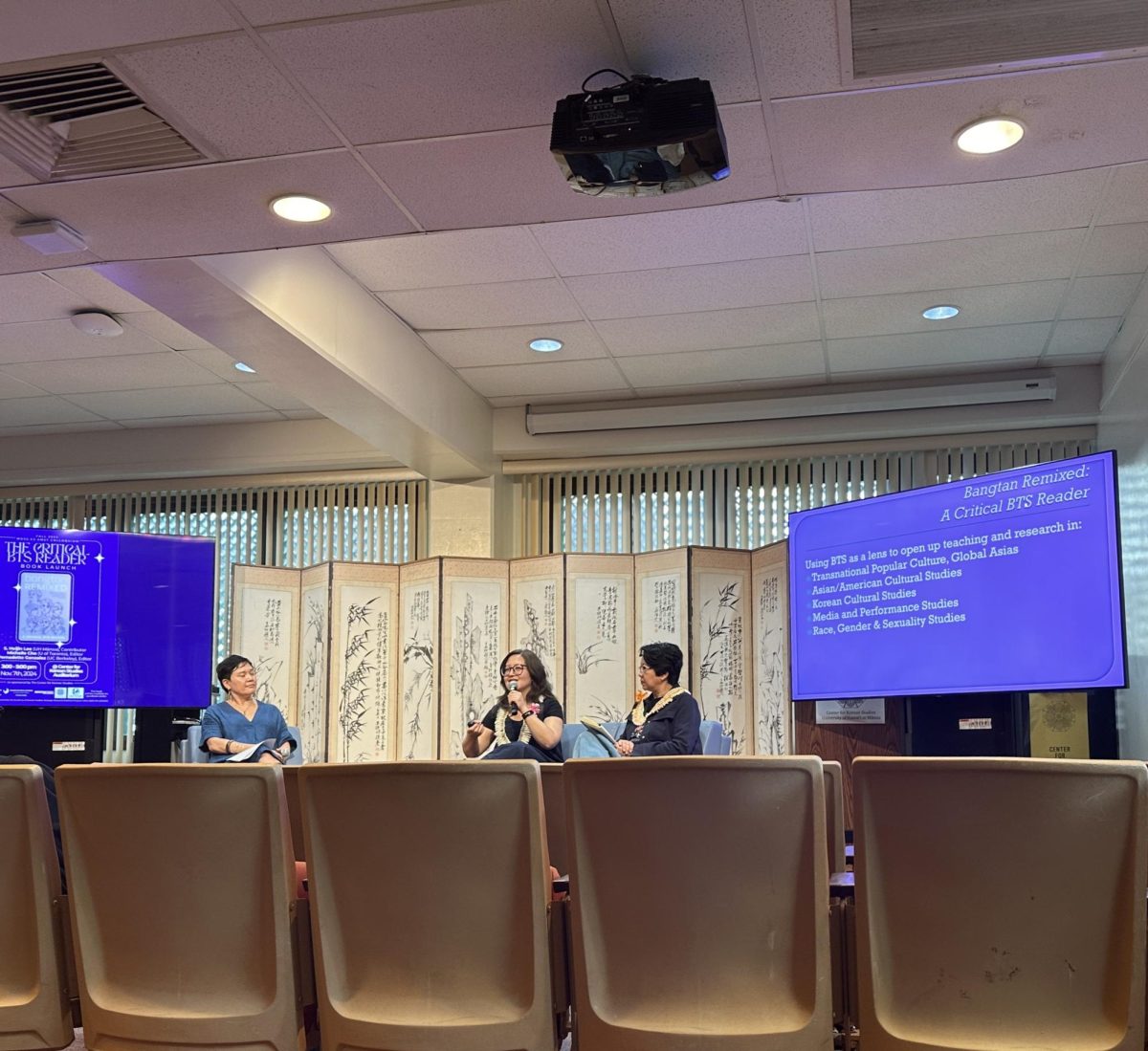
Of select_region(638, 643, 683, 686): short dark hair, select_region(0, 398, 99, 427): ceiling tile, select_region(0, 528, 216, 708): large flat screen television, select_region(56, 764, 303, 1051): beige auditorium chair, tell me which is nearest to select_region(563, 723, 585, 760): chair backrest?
select_region(638, 643, 683, 686): short dark hair

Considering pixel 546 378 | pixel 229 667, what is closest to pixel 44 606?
pixel 229 667

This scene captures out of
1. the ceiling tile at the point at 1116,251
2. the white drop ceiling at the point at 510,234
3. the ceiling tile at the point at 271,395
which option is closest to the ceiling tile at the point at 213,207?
the white drop ceiling at the point at 510,234

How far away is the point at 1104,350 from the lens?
780 centimetres

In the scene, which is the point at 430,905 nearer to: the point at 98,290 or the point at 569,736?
the point at 569,736

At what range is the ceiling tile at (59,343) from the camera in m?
7.25

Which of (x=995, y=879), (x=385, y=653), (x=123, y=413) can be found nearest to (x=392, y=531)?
(x=385, y=653)

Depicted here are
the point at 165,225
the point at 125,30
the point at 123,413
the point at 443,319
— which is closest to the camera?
the point at 125,30

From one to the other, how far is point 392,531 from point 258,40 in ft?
20.3

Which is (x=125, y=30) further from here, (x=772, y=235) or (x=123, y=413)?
(x=123, y=413)

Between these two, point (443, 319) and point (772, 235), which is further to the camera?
point (443, 319)

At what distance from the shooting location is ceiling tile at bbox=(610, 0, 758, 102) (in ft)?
10.7

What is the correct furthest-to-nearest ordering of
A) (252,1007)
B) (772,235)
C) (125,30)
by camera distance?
(772,235) < (125,30) < (252,1007)

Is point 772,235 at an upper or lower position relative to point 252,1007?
upper

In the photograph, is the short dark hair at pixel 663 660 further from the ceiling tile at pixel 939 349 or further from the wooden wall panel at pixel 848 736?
the ceiling tile at pixel 939 349
